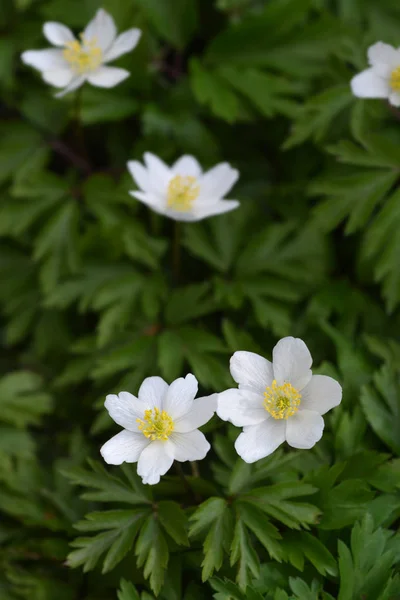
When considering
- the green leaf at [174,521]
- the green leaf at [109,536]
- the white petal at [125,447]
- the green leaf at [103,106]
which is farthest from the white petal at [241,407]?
the green leaf at [103,106]

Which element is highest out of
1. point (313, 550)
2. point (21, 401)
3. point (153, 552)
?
point (153, 552)

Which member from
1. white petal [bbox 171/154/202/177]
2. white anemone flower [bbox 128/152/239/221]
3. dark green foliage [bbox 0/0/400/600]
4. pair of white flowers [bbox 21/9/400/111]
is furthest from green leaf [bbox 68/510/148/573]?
white petal [bbox 171/154/202/177]

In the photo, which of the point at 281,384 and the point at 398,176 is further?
the point at 398,176

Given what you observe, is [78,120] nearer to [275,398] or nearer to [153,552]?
[275,398]

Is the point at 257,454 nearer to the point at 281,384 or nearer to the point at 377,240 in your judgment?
the point at 281,384

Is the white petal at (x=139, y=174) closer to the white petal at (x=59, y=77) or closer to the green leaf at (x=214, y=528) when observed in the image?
the white petal at (x=59, y=77)

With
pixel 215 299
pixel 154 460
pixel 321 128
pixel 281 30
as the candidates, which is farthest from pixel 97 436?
pixel 281 30

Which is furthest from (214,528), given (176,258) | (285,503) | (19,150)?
(19,150)
